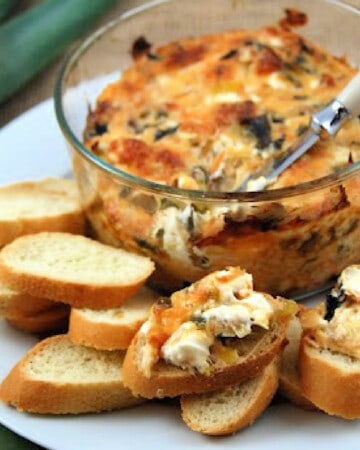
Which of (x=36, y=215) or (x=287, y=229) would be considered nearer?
(x=287, y=229)

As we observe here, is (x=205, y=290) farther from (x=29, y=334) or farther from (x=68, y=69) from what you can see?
(x=68, y=69)

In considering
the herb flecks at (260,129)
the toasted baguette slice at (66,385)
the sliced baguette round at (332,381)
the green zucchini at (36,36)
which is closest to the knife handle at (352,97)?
the herb flecks at (260,129)

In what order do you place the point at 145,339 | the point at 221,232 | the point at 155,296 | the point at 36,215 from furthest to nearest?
the point at 36,215
the point at 155,296
the point at 221,232
the point at 145,339

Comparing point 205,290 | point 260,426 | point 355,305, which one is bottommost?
point 260,426

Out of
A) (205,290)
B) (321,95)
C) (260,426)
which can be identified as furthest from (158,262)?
(321,95)

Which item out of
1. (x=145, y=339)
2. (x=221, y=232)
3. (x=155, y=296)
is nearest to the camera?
(x=145, y=339)

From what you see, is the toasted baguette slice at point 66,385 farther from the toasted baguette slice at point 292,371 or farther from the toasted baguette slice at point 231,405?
the toasted baguette slice at point 292,371
